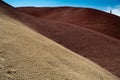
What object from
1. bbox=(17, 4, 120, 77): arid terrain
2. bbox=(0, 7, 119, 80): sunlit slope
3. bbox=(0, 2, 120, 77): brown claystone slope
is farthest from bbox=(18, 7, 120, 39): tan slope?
bbox=(0, 7, 119, 80): sunlit slope

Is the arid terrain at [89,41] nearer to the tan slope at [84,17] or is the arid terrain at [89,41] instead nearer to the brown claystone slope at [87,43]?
the brown claystone slope at [87,43]

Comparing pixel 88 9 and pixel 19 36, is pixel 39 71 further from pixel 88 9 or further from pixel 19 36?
pixel 88 9

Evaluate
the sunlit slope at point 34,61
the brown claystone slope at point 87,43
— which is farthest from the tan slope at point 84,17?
the sunlit slope at point 34,61

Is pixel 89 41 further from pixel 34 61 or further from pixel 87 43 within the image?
pixel 34 61

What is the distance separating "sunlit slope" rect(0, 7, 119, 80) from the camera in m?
8.63

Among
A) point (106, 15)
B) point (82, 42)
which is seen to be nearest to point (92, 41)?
point (82, 42)

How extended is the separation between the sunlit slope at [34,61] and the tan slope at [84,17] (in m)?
18.0

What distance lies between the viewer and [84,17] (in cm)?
3472

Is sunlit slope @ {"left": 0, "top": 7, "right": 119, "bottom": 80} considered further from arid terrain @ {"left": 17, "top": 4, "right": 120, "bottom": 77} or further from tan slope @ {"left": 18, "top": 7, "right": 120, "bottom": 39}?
tan slope @ {"left": 18, "top": 7, "right": 120, "bottom": 39}

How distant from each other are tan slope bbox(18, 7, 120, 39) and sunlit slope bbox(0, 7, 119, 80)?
18.0 m

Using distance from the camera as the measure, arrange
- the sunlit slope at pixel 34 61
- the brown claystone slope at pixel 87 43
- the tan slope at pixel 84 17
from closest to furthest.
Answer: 1. the sunlit slope at pixel 34 61
2. the brown claystone slope at pixel 87 43
3. the tan slope at pixel 84 17

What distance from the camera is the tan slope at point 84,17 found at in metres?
31.2

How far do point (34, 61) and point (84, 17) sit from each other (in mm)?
25671

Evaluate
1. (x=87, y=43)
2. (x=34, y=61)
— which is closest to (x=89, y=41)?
(x=87, y=43)
